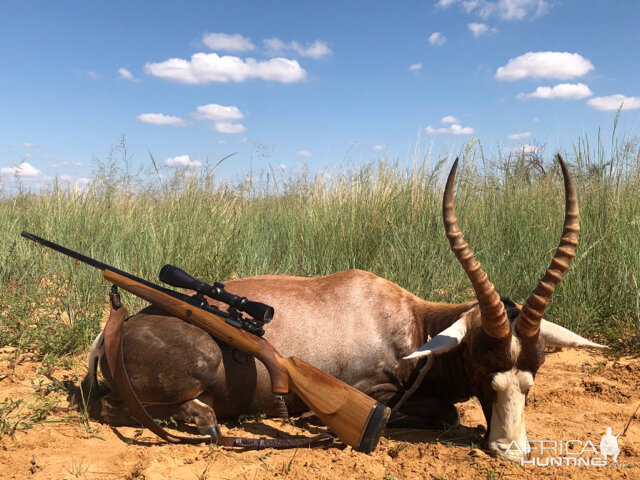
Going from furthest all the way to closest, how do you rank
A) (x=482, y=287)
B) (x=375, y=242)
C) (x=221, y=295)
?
(x=375, y=242), (x=221, y=295), (x=482, y=287)

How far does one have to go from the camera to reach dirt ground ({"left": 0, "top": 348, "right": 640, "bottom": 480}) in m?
2.91

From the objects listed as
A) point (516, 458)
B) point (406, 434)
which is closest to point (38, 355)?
point (406, 434)

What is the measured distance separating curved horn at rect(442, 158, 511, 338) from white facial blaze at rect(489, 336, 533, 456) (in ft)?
→ 0.45

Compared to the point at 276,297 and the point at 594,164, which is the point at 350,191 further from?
the point at 276,297

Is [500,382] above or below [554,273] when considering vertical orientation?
below

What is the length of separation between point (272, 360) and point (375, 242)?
11.0ft

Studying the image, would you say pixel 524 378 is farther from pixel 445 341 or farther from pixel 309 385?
pixel 309 385

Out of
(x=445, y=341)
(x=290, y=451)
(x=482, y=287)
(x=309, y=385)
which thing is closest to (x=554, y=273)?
(x=482, y=287)

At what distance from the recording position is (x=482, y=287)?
9.66 ft

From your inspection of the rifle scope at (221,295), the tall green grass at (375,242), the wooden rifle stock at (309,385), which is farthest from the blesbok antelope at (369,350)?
the tall green grass at (375,242)

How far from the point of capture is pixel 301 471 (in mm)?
2941

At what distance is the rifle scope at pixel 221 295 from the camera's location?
320 centimetres

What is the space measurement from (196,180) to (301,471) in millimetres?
5075

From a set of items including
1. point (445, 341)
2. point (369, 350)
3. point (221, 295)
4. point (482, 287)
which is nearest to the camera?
point (482, 287)
